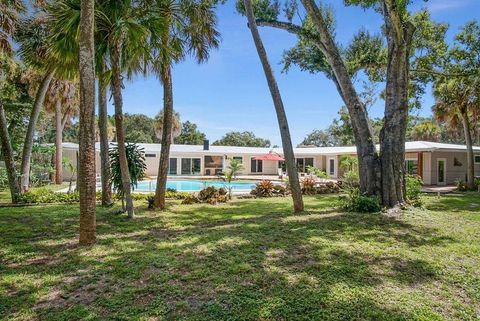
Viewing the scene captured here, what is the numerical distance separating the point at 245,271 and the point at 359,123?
293 inches

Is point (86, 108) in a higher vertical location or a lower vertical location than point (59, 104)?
lower

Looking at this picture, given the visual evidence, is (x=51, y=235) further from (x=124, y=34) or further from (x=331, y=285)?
(x=331, y=285)

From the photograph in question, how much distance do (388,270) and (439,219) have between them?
17.2 feet

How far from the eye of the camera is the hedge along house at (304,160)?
75.9 ft

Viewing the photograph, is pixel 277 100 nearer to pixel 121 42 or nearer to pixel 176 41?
pixel 176 41

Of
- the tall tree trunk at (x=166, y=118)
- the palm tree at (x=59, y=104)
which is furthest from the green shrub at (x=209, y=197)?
the palm tree at (x=59, y=104)

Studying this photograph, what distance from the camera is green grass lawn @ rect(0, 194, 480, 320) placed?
3.81m

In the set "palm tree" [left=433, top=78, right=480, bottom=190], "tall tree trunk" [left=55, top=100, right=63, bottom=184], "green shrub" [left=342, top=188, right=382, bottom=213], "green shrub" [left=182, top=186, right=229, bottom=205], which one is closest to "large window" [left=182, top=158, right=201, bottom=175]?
"tall tree trunk" [left=55, top=100, right=63, bottom=184]

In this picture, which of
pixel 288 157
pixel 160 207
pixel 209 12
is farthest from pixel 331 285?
pixel 209 12

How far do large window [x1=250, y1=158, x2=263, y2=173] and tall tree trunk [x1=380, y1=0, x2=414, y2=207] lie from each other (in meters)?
25.8

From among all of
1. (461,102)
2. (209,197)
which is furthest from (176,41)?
(461,102)

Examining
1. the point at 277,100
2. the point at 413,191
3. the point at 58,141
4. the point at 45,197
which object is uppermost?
the point at 277,100

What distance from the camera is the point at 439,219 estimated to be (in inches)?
360

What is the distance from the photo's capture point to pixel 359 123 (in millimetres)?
10602
